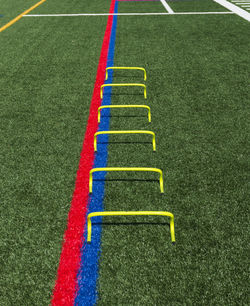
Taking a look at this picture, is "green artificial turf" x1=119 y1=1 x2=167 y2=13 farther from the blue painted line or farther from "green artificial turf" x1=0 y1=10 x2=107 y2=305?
the blue painted line

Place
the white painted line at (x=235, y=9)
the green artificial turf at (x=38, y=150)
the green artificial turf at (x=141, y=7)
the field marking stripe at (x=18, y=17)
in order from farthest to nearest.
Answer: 1. the green artificial turf at (x=141, y=7)
2. the white painted line at (x=235, y=9)
3. the field marking stripe at (x=18, y=17)
4. the green artificial turf at (x=38, y=150)

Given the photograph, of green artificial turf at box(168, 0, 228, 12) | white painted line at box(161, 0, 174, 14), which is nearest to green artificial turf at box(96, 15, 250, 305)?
white painted line at box(161, 0, 174, 14)

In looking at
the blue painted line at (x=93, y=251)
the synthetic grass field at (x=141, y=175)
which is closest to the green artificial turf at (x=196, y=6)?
the synthetic grass field at (x=141, y=175)

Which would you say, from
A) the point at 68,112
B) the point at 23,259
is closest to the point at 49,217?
the point at 23,259

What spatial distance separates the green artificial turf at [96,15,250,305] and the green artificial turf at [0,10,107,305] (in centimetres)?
53

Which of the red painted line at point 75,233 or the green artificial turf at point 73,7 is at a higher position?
the green artificial turf at point 73,7

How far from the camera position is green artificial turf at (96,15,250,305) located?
98.0 inches

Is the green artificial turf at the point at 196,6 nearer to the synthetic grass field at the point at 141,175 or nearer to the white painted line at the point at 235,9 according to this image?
the white painted line at the point at 235,9

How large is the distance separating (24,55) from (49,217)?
596 centimetres

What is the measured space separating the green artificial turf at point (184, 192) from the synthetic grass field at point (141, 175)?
0.04 ft

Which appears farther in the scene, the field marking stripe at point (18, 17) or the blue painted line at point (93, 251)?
the field marking stripe at point (18, 17)

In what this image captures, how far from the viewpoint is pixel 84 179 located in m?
3.67

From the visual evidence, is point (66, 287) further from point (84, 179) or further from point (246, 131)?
point (246, 131)

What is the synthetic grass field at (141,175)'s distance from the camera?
2.54m
